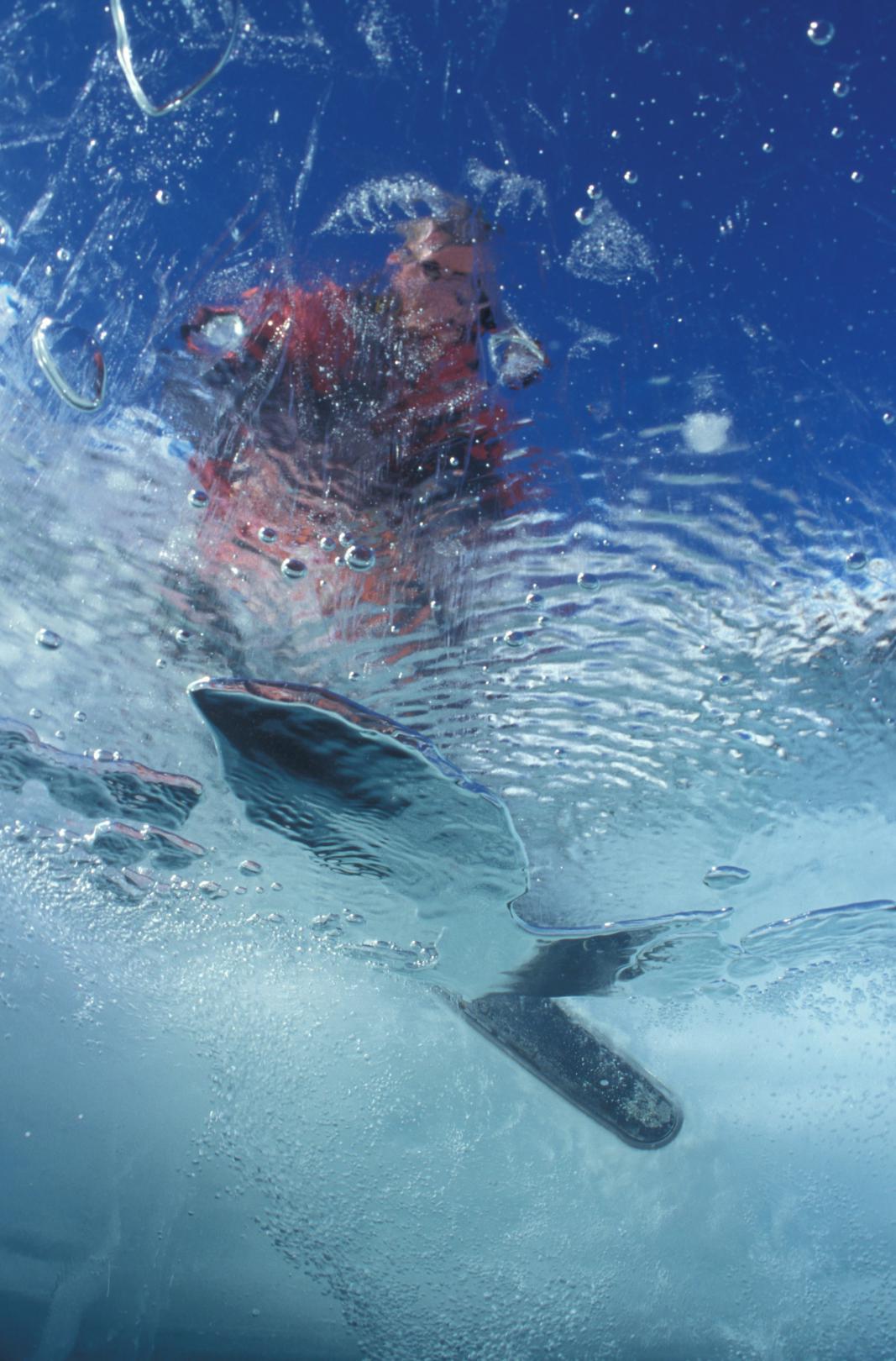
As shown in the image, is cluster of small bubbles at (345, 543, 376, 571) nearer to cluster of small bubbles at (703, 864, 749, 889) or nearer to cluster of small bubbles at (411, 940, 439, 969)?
cluster of small bubbles at (703, 864, 749, 889)

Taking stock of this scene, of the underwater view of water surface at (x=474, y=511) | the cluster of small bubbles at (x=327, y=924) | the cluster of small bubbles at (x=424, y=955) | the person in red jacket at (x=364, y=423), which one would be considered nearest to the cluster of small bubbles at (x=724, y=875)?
the underwater view of water surface at (x=474, y=511)

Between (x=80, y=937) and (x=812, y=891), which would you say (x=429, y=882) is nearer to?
(x=812, y=891)

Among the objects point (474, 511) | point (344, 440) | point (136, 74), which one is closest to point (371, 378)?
point (344, 440)

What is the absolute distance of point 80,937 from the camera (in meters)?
10.4

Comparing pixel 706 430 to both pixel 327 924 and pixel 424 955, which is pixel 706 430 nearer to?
pixel 327 924

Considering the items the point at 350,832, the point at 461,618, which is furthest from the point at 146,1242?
the point at 461,618

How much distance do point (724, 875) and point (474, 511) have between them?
4044 mm

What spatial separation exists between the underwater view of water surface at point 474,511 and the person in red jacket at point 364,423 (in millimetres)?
15

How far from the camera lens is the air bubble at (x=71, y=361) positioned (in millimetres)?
2641

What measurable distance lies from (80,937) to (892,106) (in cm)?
1177

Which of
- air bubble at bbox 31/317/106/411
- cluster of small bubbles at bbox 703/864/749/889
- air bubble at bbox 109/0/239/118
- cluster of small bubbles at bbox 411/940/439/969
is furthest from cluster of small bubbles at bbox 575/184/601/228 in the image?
cluster of small bubbles at bbox 411/940/439/969

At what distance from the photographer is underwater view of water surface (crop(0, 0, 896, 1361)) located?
6.82 ft

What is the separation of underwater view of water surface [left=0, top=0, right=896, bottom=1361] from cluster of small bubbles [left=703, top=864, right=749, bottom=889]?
4cm

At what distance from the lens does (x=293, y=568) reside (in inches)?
133
